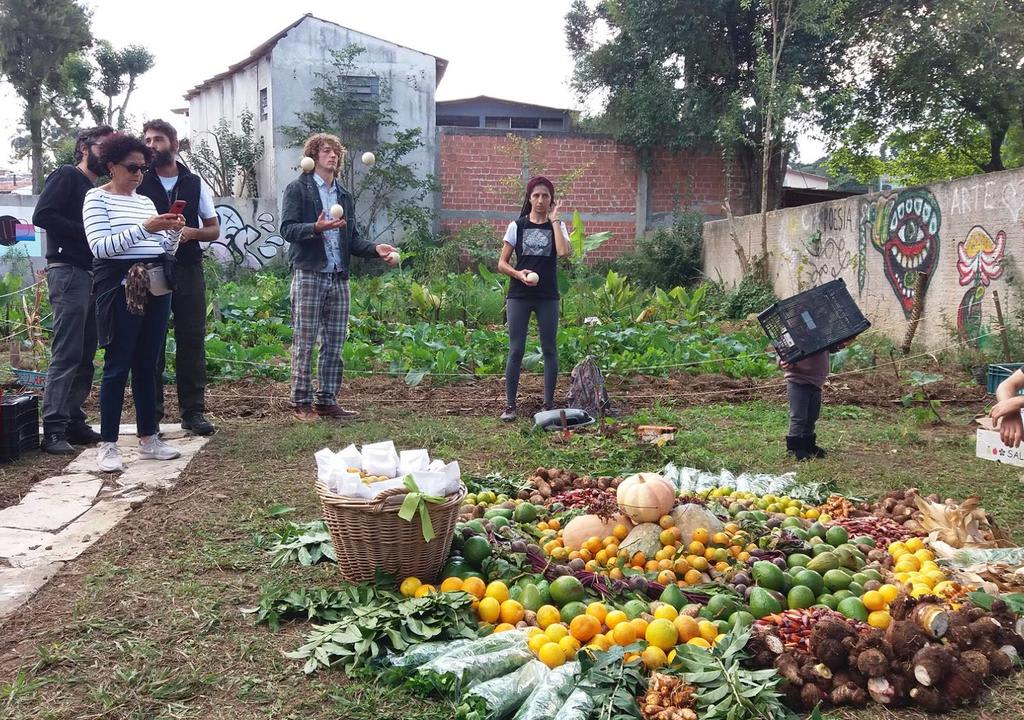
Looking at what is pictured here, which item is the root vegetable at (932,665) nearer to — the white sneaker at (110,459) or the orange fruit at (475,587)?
the orange fruit at (475,587)

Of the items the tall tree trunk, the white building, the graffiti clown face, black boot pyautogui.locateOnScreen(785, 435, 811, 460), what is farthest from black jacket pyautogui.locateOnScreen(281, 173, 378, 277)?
the tall tree trunk

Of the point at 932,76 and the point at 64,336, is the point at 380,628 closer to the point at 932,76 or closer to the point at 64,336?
the point at 64,336

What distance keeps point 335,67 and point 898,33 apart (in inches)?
485

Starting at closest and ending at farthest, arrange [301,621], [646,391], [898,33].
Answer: [301,621] < [646,391] < [898,33]

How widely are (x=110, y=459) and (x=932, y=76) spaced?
59.4 ft

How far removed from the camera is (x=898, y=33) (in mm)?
17266

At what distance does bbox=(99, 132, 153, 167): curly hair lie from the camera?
16.0ft

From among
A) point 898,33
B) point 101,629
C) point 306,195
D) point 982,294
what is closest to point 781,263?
point 982,294

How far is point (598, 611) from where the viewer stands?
2.87 meters

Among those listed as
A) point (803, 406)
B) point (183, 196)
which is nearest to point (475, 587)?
point (803, 406)

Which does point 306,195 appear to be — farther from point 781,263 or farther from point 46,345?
point 781,263

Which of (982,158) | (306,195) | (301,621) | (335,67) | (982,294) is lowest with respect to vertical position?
(301,621)

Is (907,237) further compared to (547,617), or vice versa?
(907,237)

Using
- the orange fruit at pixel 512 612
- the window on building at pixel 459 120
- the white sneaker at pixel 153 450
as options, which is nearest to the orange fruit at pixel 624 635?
the orange fruit at pixel 512 612
